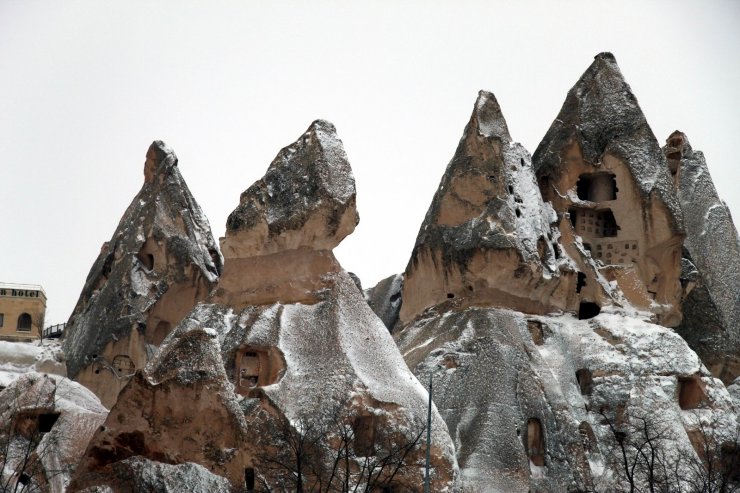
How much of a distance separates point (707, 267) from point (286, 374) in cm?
2162

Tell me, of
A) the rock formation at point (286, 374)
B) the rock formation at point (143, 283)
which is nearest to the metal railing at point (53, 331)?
the rock formation at point (143, 283)

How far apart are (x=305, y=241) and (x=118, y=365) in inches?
400

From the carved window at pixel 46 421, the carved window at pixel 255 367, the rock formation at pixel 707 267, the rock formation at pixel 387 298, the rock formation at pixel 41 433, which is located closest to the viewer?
the rock formation at pixel 41 433

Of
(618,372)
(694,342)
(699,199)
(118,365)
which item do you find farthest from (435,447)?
(699,199)

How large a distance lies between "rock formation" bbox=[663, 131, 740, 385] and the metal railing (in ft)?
69.1

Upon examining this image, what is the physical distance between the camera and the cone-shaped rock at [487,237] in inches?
1794

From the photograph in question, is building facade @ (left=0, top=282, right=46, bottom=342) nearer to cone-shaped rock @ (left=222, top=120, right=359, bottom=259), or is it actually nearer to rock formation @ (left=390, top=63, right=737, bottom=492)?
rock formation @ (left=390, top=63, right=737, bottom=492)

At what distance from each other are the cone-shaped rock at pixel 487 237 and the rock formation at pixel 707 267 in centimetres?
635

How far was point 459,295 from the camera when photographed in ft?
150

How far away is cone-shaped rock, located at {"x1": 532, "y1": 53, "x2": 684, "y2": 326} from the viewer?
→ 4875cm

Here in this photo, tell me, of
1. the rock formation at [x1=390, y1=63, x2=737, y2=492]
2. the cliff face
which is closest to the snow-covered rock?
Answer: the cliff face

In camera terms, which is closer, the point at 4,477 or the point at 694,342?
the point at 4,477

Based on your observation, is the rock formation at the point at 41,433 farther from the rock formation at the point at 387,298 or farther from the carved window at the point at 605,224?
the rock formation at the point at 387,298

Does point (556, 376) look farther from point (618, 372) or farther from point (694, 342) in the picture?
point (694, 342)
